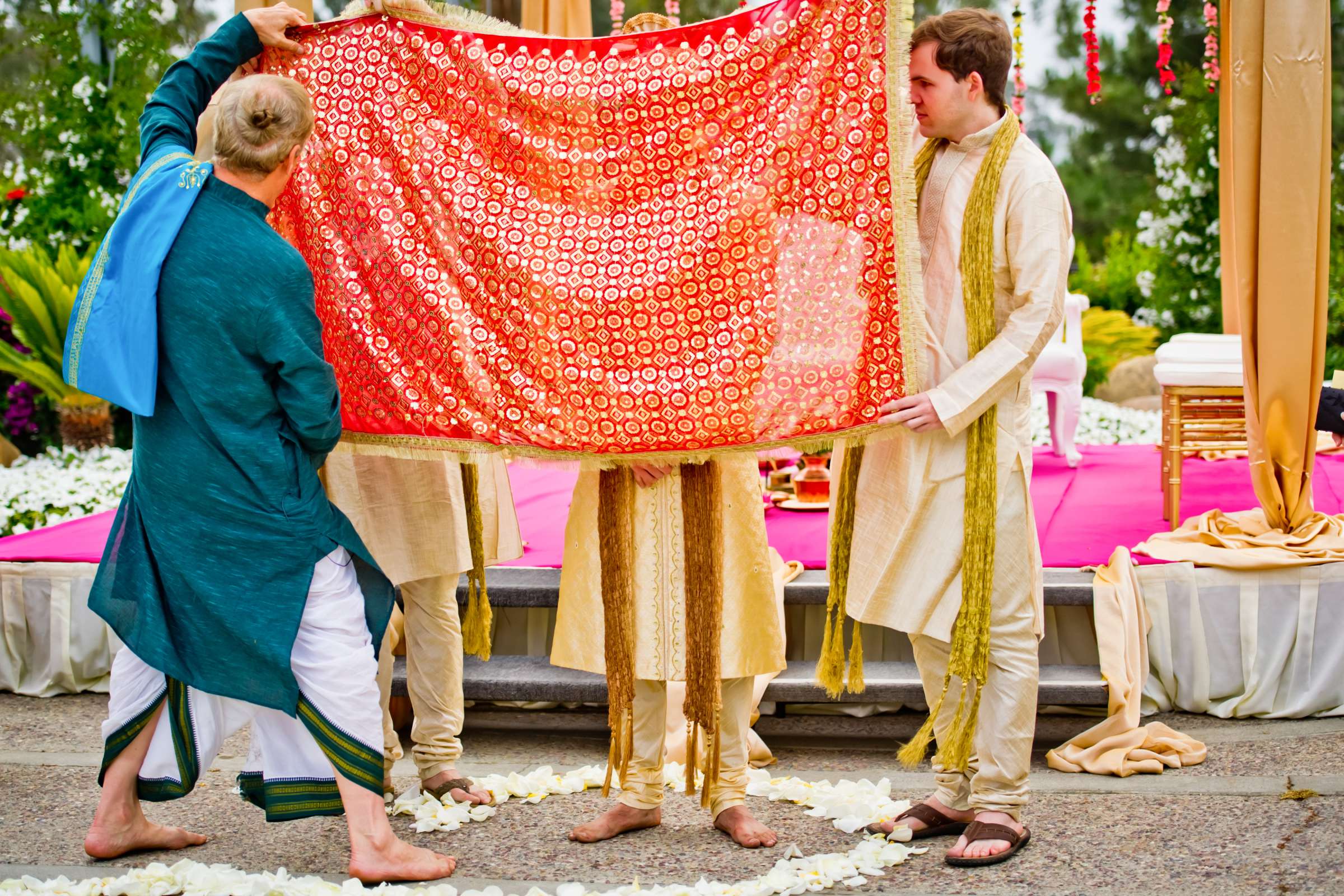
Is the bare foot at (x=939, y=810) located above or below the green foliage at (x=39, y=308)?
below

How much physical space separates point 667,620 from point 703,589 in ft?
0.39

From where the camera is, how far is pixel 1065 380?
21.4ft

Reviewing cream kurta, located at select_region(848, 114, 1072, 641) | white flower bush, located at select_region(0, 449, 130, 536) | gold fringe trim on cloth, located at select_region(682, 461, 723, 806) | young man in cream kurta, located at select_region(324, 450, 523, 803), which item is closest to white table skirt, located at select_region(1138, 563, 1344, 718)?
cream kurta, located at select_region(848, 114, 1072, 641)

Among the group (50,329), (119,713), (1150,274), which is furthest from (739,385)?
(1150,274)

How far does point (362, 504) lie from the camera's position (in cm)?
342

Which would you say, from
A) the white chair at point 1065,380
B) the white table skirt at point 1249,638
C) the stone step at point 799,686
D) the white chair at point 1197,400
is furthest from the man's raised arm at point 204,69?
the white chair at point 1065,380

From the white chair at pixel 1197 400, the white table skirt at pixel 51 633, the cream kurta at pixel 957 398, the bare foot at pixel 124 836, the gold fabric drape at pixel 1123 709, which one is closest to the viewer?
the cream kurta at pixel 957 398

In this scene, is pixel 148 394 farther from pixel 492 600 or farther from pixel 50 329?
pixel 50 329

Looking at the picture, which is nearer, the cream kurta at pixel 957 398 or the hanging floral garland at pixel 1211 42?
the cream kurta at pixel 957 398

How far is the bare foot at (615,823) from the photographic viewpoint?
3.22 metres

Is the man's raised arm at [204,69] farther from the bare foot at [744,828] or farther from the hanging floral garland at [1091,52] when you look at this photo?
the hanging floral garland at [1091,52]

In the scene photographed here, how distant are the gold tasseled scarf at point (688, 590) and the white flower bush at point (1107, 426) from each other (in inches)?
198

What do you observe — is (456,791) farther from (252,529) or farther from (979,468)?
(979,468)

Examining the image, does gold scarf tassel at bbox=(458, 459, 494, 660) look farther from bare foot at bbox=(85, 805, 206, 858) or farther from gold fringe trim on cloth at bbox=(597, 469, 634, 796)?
bare foot at bbox=(85, 805, 206, 858)
